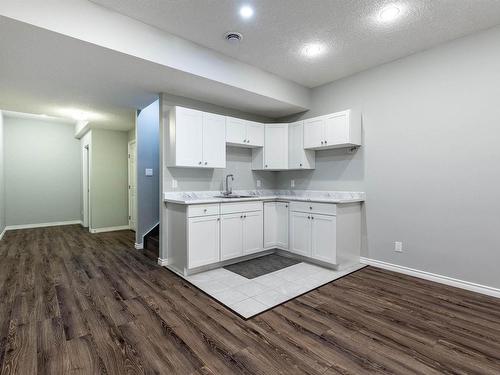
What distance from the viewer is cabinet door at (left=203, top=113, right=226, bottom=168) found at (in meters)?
3.77

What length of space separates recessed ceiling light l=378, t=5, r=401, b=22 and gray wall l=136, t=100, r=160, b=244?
3502 millimetres

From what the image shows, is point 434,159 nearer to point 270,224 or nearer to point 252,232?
point 270,224

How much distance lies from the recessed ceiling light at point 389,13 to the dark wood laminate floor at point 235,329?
9.00 feet

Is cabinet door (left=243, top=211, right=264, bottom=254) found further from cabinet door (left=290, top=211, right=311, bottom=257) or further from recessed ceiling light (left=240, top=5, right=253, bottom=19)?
recessed ceiling light (left=240, top=5, right=253, bottom=19)

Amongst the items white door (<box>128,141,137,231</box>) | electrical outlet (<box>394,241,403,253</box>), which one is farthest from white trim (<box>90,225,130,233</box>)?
electrical outlet (<box>394,241,403,253</box>)

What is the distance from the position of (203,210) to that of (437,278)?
2871 mm

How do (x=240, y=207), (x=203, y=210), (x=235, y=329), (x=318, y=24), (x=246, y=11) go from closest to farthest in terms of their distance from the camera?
(x=235, y=329), (x=246, y=11), (x=318, y=24), (x=203, y=210), (x=240, y=207)

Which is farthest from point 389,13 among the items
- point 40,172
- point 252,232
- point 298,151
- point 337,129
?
point 40,172

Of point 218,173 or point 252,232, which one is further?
point 218,173

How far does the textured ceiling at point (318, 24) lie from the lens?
2379 mm

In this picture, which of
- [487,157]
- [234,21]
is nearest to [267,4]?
[234,21]

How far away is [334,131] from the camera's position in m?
3.81

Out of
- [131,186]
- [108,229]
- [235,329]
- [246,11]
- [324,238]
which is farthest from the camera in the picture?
[131,186]

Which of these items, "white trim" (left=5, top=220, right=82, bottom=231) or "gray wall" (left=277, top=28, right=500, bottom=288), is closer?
"gray wall" (left=277, top=28, right=500, bottom=288)
